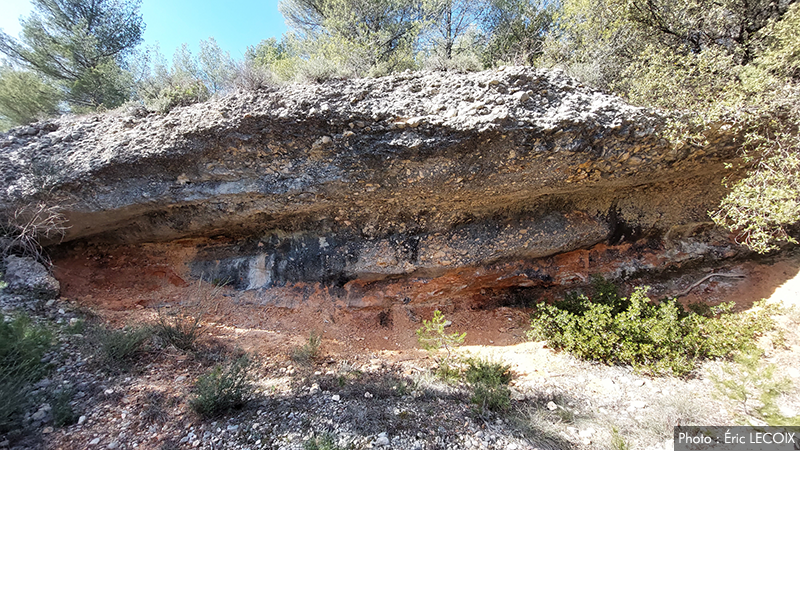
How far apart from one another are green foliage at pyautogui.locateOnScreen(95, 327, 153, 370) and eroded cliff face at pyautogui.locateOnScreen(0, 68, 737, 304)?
1986mm

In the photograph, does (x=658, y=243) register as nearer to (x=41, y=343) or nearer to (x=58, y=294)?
(x=41, y=343)

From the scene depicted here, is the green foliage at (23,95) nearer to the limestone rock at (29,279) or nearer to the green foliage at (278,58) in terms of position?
the limestone rock at (29,279)

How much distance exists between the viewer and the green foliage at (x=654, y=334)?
3.33 m

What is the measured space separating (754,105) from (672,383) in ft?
10.00

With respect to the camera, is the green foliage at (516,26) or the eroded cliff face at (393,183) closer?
the eroded cliff face at (393,183)

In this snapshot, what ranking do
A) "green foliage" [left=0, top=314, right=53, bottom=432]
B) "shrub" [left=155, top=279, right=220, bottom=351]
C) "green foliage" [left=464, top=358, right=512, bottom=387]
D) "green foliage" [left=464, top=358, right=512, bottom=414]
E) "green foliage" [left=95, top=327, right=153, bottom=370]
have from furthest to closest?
1. "shrub" [left=155, top=279, right=220, bottom=351]
2. "green foliage" [left=464, top=358, right=512, bottom=387]
3. "green foliage" [left=95, top=327, right=153, bottom=370]
4. "green foliage" [left=464, top=358, right=512, bottom=414]
5. "green foliage" [left=0, top=314, right=53, bottom=432]

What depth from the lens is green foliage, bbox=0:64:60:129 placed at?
19.5ft

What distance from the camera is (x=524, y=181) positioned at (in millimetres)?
3865

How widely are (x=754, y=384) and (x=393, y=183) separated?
4521 millimetres

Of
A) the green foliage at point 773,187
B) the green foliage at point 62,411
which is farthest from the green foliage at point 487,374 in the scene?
the green foliage at point 62,411

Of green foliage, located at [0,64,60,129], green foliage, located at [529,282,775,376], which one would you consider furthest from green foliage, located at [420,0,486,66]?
green foliage, located at [0,64,60,129]

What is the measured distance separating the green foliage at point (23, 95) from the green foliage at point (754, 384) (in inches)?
456

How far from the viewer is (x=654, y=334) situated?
3.37 m

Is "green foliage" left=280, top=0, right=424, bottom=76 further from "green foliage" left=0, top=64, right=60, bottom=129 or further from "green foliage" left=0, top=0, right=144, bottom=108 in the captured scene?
"green foliage" left=0, top=64, right=60, bottom=129
